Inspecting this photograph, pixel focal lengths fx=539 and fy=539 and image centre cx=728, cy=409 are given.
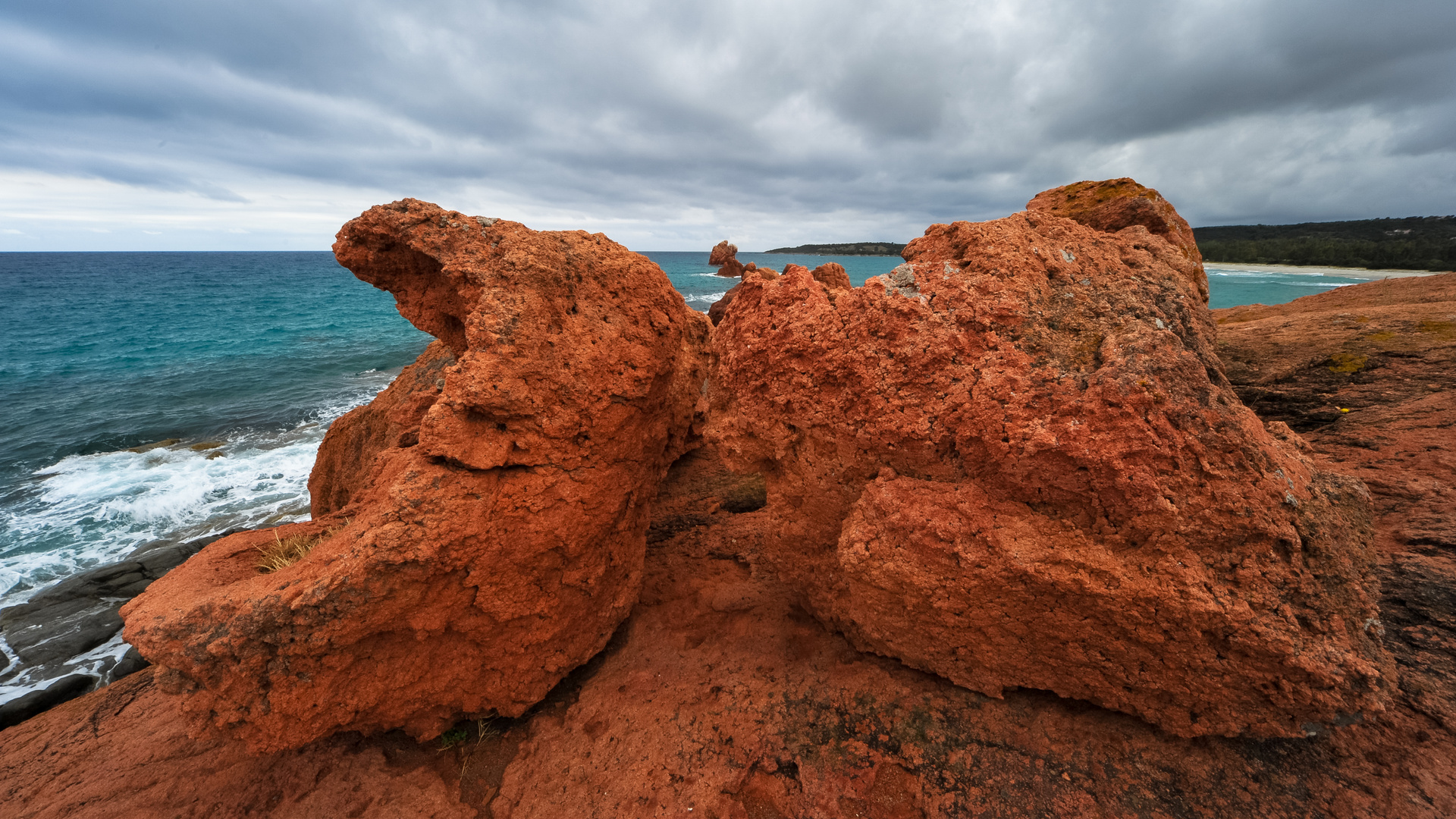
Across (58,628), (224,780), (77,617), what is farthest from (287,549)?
(77,617)

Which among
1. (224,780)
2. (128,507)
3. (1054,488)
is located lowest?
(128,507)

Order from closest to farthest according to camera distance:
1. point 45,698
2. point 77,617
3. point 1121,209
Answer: point 1121,209 → point 45,698 → point 77,617

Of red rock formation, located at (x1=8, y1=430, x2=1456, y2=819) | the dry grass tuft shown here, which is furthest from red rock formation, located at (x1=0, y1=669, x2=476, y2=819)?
the dry grass tuft

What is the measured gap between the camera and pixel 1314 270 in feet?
128

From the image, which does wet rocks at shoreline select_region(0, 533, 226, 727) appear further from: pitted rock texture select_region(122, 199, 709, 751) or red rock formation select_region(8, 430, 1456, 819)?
pitted rock texture select_region(122, 199, 709, 751)

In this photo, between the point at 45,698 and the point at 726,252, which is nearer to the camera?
the point at 45,698

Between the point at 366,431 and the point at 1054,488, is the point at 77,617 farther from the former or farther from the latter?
the point at 1054,488

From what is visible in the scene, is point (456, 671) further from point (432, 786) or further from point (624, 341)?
point (624, 341)

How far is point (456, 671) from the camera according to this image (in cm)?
316

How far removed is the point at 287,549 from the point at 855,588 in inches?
139

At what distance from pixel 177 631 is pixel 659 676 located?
2458mm

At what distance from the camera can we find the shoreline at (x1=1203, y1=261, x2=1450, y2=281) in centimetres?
3250

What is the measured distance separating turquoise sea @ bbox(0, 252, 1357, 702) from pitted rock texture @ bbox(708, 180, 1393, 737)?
7.97 metres

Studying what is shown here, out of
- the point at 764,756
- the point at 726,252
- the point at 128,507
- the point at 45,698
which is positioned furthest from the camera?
Answer: the point at 726,252
